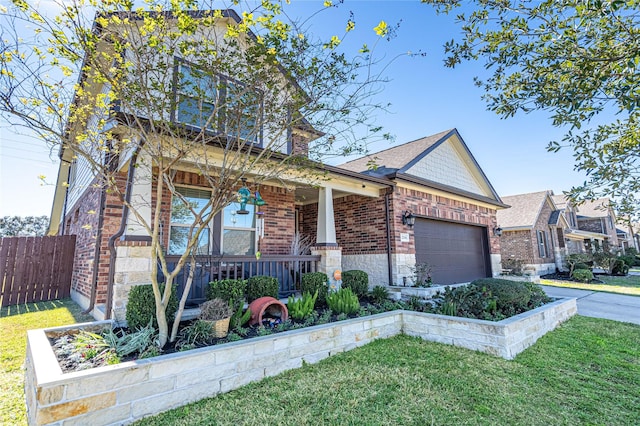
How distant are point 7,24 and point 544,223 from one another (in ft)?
81.6

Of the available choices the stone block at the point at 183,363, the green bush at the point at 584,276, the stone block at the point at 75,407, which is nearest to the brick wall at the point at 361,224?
the stone block at the point at 183,363

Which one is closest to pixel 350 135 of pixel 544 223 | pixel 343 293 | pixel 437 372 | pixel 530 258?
pixel 343 293

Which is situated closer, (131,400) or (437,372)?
(131,400)

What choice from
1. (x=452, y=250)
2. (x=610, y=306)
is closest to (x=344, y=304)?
(x=452, y=250)

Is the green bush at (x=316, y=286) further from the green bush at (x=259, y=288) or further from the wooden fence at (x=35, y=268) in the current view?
the wooden fence at (x=35, y=268)

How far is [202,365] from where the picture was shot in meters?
3.38

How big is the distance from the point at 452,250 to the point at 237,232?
24.8ft

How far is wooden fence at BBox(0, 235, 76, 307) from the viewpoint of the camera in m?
8.68

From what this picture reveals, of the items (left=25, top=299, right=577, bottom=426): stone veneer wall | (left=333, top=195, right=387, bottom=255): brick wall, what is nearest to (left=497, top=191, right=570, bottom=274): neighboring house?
(left=333, top=195, right=387, bottom=255): brick wall

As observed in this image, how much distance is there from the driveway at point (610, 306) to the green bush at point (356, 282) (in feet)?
18.4

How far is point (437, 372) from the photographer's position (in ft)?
13.2

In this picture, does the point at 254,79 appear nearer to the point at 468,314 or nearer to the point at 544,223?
the point at 468,314

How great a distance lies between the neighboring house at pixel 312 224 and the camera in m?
5.52

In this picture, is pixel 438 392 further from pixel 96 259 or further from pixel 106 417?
pixel 96 259
